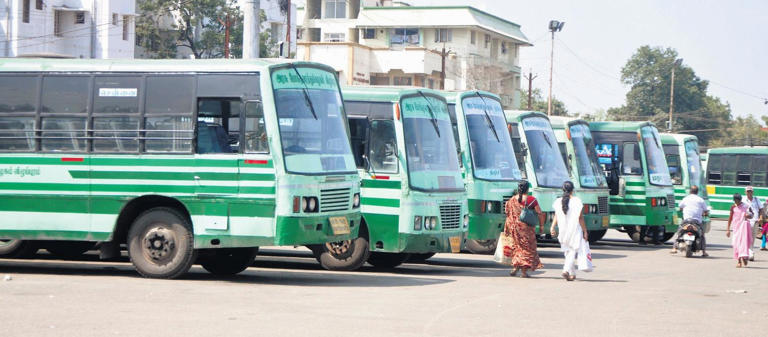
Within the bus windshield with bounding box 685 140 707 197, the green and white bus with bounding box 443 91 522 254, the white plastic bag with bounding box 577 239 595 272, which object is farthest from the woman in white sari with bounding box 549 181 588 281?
the bus windshield with bounding box 685 140 707 197

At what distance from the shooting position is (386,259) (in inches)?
714

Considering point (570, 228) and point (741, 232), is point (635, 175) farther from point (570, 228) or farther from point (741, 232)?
point (570, 228)

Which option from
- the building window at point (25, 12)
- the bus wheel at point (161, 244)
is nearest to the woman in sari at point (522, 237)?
the bus wheel at point (161, 244)

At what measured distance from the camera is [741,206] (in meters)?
22.1

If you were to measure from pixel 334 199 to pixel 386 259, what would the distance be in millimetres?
3866

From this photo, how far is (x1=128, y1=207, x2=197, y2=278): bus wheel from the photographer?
14.3m

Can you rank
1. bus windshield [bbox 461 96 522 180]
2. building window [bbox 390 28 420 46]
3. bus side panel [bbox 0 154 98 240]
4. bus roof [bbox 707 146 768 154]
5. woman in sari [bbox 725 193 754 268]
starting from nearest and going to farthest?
bus side panel [bbox 0 154 98 240] < bus windshield [bbox 461 96 522 180] < woman in sari [bbox 725 193 754 268] < bus roof [bbox 707 146 768 154] < building window [bbox 390 28 420 46]

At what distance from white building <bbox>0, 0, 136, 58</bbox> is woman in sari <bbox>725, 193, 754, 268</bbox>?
36.2 metres

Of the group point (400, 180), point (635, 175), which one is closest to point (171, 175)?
point (400, 180)

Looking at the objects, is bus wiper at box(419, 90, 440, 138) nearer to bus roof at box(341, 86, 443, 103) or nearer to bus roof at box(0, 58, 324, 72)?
bus roof at box(341, 86, 443, 103)

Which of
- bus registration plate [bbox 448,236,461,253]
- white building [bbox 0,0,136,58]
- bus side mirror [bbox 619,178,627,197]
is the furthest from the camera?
white building [bbox 0,0,136,58]

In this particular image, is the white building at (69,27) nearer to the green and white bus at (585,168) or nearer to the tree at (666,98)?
the green and white bus at (585,168)

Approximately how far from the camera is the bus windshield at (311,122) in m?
14.0

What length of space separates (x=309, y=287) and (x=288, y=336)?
14.5ft
